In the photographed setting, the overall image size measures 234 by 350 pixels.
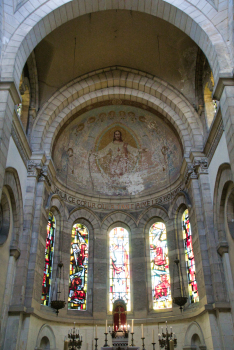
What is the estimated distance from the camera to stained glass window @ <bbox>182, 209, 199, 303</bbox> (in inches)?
495

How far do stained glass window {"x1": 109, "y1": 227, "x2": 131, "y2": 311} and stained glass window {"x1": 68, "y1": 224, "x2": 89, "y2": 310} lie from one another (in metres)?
1.13

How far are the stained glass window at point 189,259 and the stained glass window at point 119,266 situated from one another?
9.14ft

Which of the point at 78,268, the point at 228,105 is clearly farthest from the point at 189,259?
the point at 228,105

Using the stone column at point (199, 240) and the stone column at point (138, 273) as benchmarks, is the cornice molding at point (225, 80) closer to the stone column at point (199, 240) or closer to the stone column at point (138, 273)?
the stone column at point (199, 240)

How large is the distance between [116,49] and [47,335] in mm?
11008

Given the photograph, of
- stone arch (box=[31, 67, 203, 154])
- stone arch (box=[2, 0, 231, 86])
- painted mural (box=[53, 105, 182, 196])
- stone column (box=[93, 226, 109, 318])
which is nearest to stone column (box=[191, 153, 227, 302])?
stone arch (box=[31, 67, 203, 154])

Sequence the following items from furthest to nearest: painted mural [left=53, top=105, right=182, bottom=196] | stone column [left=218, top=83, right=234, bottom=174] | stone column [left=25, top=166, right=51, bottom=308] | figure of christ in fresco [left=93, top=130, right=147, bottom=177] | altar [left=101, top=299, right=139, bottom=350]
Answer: figure of christ in fresco [left=93, top=130, right=147, bottom=177]
painted mural [left=53, top=105, right=182, bottom=196]
altar [left=101, top=299, right=139, bottom=350]
stone column [left=25, top=166, right=51, bottom=308]
stone column [left=218, top=83, right=234, bottom=174]

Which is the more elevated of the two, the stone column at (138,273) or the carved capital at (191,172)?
the carved capital at (191,172)

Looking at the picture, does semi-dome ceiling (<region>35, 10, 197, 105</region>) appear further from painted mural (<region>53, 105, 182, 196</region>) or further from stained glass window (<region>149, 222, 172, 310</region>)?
stained glass window (<region>149, 222, 172, 310</region>)

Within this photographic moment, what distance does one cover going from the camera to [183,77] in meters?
13.8

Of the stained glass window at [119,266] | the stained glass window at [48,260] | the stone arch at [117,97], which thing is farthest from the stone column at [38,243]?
the stained glass window at [119,266]

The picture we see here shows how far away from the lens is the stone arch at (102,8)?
30.6 feet

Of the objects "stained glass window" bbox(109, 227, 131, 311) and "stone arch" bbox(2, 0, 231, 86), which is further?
"stained glass window" bbox(109, 227, 131, 311)

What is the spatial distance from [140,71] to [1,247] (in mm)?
9121
